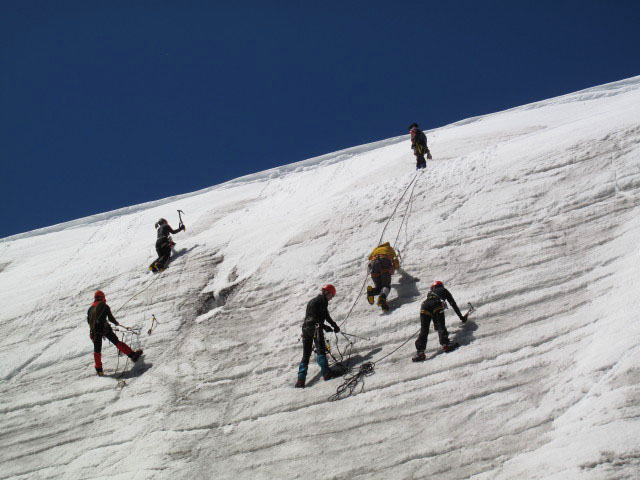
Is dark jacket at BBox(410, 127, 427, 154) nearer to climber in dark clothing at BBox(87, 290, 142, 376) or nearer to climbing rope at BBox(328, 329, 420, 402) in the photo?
climbing rope at BBox(328, 329, 420, 402)

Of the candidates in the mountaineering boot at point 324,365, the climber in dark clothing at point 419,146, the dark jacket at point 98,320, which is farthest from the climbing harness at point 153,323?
the climber in dark clothing at point 419,146

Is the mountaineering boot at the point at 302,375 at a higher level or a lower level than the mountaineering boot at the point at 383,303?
lower

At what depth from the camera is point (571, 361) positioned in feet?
21.3

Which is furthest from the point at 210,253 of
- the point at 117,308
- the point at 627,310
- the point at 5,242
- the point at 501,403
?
the point at 5,242

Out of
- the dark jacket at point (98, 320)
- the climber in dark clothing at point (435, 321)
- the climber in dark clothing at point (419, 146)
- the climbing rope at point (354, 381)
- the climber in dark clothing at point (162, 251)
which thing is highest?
the climber in dark clothing at point (419, 146)

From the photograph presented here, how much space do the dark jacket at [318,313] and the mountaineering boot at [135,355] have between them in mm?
3667

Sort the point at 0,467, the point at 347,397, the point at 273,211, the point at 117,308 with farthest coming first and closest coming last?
1. the point at 273,211
2. the point at 117,308
3. the point at 0,467
4. the point at 347,397

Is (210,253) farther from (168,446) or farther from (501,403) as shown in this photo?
(501,403)

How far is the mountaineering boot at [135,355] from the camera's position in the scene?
9.82 meters

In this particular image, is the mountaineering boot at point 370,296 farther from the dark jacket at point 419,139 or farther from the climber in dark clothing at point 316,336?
the dark jacket at point 419,139

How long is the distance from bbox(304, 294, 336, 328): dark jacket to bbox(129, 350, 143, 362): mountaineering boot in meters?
3.67

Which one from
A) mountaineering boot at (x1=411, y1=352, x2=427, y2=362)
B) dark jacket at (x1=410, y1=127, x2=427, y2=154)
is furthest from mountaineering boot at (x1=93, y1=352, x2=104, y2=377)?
dark jacket at (x1=410, y1=127, x2=427, y2=154)

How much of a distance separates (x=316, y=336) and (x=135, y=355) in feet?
12.7

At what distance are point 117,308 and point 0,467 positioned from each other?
3835mm
